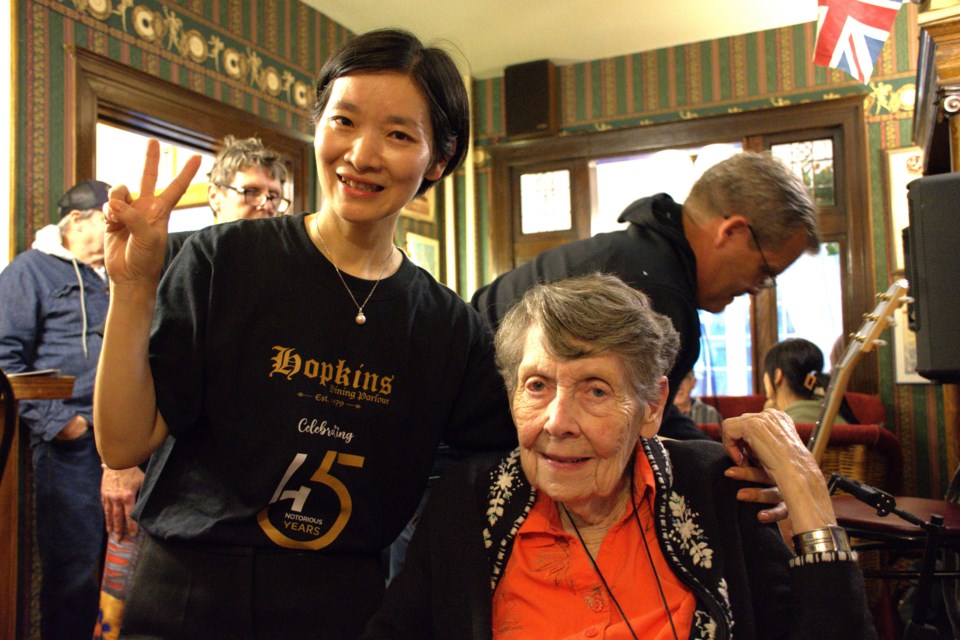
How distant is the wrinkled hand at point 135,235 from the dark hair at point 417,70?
35 cm

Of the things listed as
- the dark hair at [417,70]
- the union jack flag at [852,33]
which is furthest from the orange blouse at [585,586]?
the union jack flag at [852,33]

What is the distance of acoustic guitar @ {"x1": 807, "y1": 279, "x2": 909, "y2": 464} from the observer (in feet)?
8.52

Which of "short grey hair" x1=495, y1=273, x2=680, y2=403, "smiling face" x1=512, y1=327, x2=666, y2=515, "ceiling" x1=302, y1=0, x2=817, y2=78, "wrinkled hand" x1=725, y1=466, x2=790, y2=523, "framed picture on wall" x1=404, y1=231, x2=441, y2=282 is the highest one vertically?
"ceiling" x1=302, y1=0, x2=817, y2=78

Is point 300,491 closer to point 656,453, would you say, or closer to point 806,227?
point 656,453

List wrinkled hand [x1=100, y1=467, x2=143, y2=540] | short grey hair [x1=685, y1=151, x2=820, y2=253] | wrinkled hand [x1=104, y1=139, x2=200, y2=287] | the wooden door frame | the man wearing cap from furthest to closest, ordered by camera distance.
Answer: the wooden door frame, the man wearing cap, wrinkled hand [x1=100, y1=467, x2=143, y2=540], short grey hair [x1=685, y1=151, x2=820, y2=253], wrinkled hand [x1=104, y1=139, x2=200, y2=287]

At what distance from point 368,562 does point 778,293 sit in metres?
4.99

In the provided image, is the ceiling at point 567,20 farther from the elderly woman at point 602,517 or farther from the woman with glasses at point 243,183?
the elderly woman at point 602,517

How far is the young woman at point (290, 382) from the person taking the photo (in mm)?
1149

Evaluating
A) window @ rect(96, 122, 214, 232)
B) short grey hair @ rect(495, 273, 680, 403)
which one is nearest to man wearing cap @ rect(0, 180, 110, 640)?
short grey hair @ rect(495, 273, 680, 403)

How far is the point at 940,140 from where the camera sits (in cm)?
269

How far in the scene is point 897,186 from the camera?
17.2ft

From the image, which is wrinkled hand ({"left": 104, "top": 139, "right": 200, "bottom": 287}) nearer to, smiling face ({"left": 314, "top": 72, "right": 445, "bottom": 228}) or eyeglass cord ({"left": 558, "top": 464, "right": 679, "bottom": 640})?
smiling face ({"left": 314, "top": 72, "right": 445, "bottom": 228})

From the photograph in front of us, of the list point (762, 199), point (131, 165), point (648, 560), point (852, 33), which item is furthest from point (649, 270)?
point (131, 165)

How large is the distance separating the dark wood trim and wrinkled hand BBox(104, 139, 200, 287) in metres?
2.94
